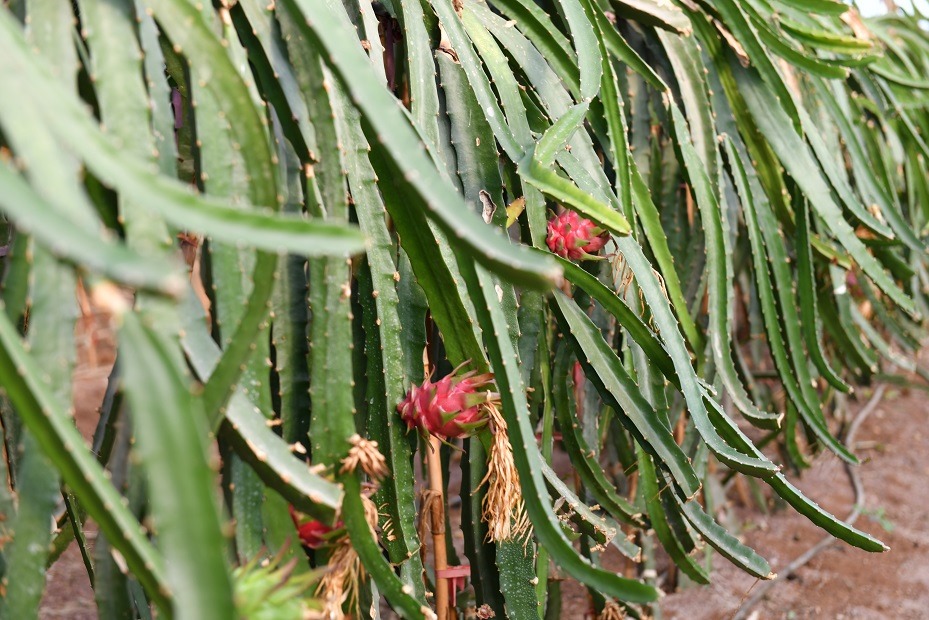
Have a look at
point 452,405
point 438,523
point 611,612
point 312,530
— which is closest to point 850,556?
point 611,612

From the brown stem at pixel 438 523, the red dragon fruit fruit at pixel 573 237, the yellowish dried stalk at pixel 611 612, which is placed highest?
the red dragon fruit fruit at pixel 573 237

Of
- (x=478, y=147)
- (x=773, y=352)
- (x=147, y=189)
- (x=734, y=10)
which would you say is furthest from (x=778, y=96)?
(x=147, y=189)

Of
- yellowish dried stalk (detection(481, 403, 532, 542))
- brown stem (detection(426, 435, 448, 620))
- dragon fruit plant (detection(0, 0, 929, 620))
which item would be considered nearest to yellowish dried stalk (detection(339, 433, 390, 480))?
dragon fruit plant (detection(0, 0, 929, 620))

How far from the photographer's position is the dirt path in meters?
1.83

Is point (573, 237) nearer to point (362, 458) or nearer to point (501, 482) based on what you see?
point (501, 482)

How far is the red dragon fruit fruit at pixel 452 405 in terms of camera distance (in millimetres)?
770

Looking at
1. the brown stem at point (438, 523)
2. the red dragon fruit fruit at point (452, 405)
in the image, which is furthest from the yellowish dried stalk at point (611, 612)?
the red dragon fruit fruit at point (452, 405)

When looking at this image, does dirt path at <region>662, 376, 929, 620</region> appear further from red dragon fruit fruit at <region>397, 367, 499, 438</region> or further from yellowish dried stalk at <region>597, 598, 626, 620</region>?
red dragon fruit fruit at <region>397, 367, 499, 438</region>

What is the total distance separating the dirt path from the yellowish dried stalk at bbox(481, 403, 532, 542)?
2.89 feet

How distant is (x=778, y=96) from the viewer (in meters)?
1.30

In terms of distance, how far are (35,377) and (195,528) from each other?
0.19 m

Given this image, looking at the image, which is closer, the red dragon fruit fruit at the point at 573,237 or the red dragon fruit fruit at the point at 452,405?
the red dragon fruit fruit at the point at 452,405

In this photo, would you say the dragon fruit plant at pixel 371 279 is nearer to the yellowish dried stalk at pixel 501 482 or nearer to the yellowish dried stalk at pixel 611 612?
the yellowish dried stalk at pixel 501 482

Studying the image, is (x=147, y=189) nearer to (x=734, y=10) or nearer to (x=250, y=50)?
(x=250, y=50)
